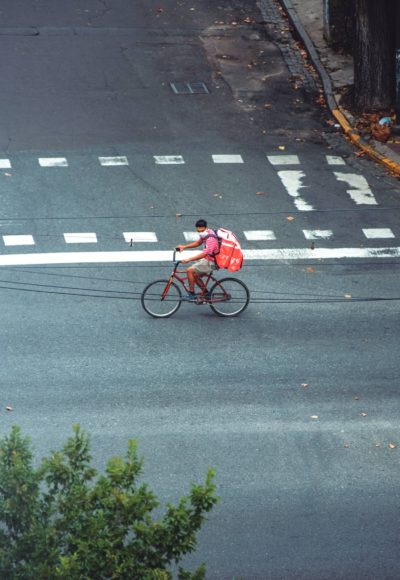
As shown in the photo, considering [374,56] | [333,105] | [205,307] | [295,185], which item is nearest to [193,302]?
[205,307]

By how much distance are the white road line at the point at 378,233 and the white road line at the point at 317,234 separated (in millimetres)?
641

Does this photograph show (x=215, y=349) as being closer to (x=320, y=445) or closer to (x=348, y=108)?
(x=320, y=445)

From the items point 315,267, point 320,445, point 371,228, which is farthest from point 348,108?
point 320,445

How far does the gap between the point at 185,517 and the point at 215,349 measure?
683 centimetres

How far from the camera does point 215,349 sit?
14664 mm

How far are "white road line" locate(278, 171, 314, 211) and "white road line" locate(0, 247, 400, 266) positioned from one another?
174 centimetres

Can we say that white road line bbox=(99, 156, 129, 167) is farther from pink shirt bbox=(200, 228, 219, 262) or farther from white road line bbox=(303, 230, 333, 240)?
pink shirt bbox=(200, 228, 219, 262)

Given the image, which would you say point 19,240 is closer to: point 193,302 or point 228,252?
point 193,302

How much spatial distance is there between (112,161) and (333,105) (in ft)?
18.3

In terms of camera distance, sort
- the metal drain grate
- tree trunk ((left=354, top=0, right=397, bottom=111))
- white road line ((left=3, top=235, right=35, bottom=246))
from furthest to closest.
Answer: the metal drain grate, tree trunk ((left=354, top=0, right=397, bottom=111)), white road line ((left=3, top=235, right=35, bottom=246))

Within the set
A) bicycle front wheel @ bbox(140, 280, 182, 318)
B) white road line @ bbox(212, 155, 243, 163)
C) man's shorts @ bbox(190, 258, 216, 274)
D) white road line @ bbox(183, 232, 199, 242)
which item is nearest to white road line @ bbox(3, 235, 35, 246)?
white road line @ bbox(183, 232, 199, 242)

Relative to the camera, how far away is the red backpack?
15.1 m

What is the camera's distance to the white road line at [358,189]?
774 inches

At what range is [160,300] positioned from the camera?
615 inches
